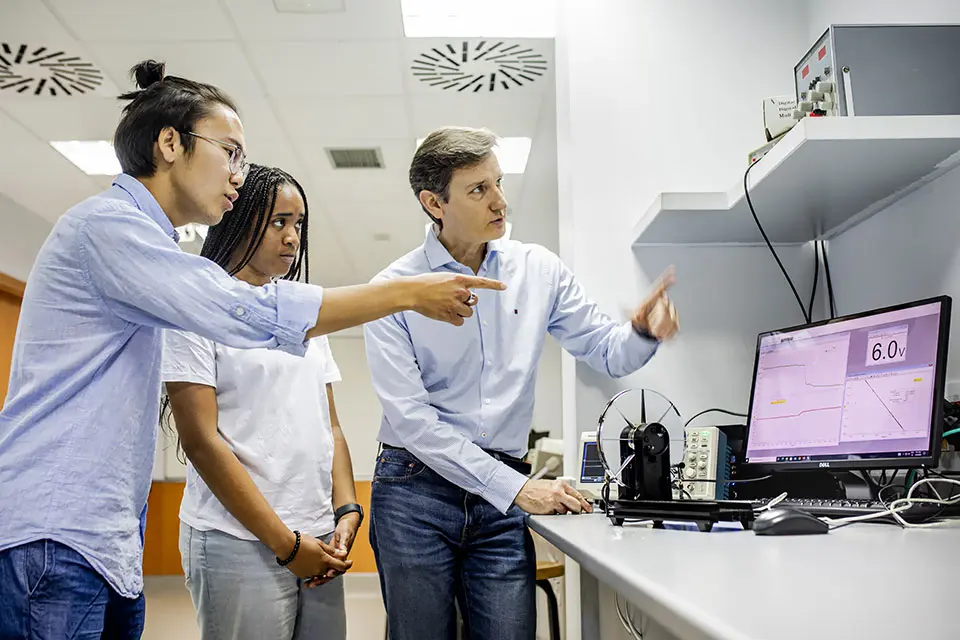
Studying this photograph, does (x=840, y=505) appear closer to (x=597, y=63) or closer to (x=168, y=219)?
(x=168, y=219)

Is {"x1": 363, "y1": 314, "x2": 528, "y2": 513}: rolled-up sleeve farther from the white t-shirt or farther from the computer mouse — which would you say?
the computer mouse

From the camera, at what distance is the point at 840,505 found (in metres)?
1.38

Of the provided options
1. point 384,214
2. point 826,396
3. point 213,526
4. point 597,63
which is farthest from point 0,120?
point 826,396

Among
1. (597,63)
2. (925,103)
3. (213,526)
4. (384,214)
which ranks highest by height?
(384,214)

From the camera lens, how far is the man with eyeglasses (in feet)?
3.12

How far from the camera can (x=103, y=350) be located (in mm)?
1041

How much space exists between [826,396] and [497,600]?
783 mm

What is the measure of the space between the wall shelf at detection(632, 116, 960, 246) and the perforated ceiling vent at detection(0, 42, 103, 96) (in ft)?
9.44

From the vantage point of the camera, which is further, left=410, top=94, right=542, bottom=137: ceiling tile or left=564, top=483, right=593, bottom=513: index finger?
left=410, top=94, right=542, bottom=137: ceiling tile

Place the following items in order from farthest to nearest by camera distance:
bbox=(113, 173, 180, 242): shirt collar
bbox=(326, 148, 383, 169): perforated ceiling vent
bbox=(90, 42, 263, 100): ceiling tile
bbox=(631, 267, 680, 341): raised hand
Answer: bbox=(326, 148, 383, 169): perforated ceiling vent → bbox=(90, 42, 263, 100): ceiling tile → bbox=(631, 267, 680, 341): raised hand → bbox=(113, 173, 180, 242): shirt collar

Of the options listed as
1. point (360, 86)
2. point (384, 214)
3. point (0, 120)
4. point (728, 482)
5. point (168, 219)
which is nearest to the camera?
point (168, 219)

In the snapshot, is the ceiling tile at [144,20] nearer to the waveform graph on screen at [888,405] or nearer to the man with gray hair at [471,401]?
the man with gray hair at [471,401]

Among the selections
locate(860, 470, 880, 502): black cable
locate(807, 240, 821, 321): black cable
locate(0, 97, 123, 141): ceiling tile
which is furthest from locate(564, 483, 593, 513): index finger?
locate(0, 97, 123, 141): ceiling tile

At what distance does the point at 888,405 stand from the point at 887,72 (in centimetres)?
73
